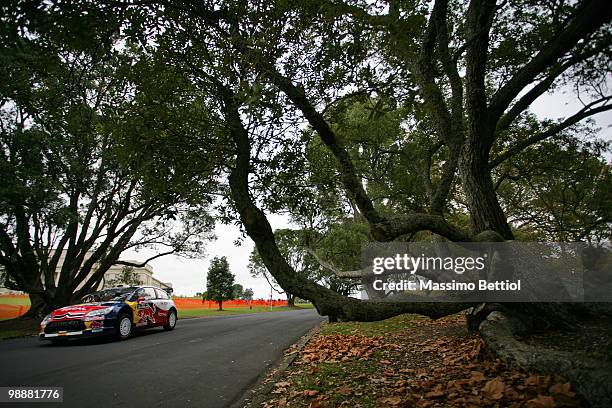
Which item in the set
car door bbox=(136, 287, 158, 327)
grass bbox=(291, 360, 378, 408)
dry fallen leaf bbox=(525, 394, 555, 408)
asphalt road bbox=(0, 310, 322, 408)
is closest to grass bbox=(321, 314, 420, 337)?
asphalt road bbox=(0, 310, 322, 408)

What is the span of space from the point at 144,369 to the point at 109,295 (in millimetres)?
6358

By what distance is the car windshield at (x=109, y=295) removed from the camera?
11.8 metres

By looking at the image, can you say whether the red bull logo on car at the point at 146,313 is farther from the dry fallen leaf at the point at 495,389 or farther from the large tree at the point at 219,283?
the large tree at the point at 219,283

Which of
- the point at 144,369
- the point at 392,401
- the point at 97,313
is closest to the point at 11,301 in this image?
the point at 97,313

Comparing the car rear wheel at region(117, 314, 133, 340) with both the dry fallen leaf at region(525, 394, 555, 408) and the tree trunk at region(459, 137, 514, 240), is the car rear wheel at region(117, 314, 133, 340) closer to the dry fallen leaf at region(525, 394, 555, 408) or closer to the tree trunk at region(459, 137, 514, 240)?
the tree trunk at region(459, 137, 514, 240)

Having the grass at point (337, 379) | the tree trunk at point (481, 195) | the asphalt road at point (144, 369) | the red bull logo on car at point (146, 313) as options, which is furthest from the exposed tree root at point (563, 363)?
the red bull logo on car at point (146, 313)

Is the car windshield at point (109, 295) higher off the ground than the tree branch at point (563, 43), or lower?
lower

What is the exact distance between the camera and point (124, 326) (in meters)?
11.3

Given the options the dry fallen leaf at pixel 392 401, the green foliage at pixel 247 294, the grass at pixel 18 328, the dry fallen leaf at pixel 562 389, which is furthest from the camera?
the green foliage at pixel 247 294

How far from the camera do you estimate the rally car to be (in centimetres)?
1023

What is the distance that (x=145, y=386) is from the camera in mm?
5570

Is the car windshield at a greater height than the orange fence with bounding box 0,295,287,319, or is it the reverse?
the car windshield

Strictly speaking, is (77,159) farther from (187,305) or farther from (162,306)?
(187,305)

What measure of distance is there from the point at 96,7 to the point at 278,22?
280 cm
